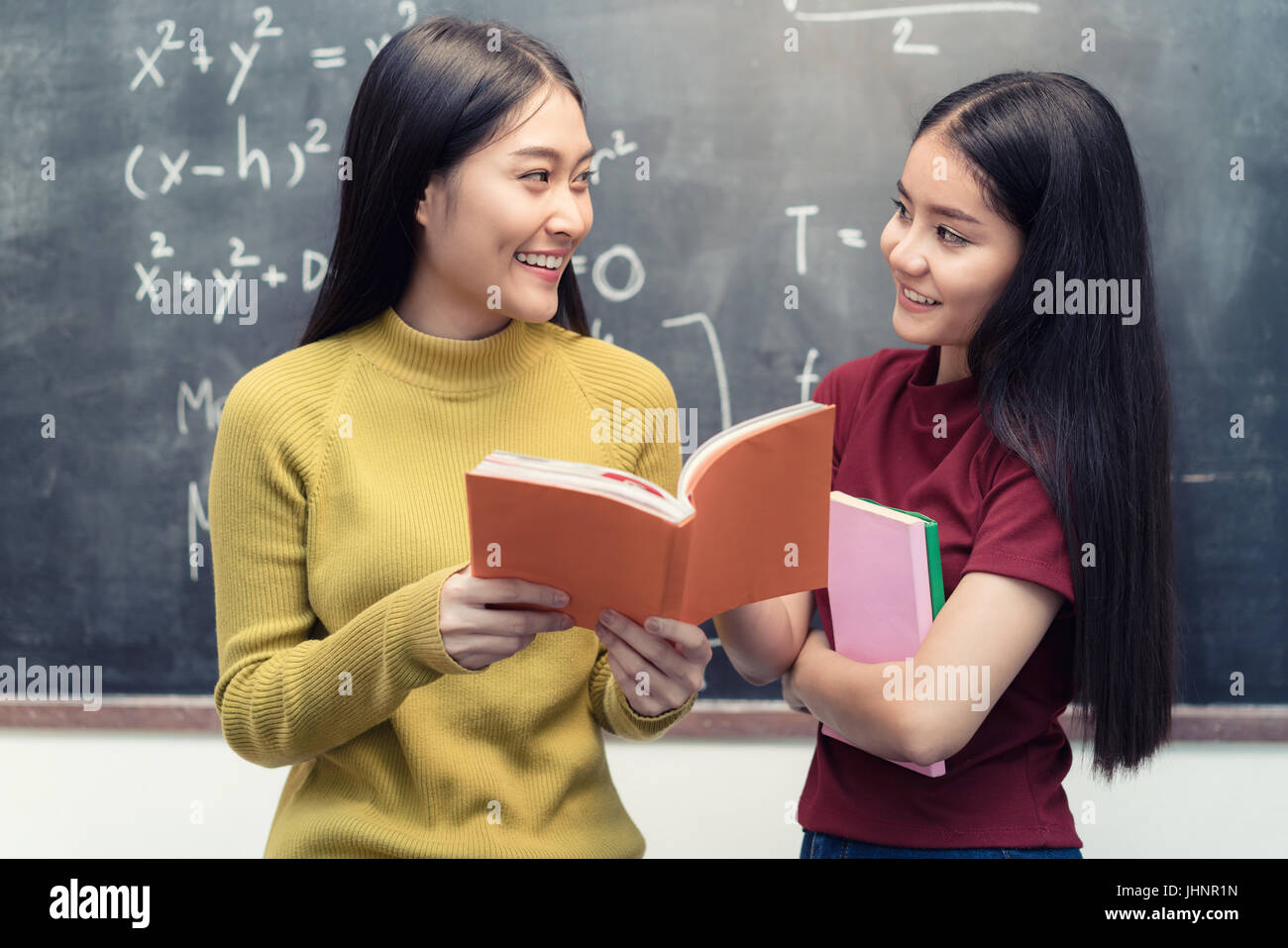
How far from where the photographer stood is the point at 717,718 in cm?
191

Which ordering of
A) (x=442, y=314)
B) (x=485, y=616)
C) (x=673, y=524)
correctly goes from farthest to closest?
1. (x=442, y=314)
2. (x=485, y=616)
3. (x=673, y=524)

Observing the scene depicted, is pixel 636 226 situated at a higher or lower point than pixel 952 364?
higher

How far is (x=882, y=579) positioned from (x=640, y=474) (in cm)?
29

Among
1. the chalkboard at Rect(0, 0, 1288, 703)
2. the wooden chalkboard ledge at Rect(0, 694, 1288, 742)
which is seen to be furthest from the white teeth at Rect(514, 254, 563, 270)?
the wooden chalkboard ledge at Rect(0, 694, 1288, 742)

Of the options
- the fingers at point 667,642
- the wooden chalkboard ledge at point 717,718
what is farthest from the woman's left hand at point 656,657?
the wooden chalkboard ledge at point 717,718

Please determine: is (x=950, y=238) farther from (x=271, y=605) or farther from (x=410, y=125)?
(x=271, y=605)

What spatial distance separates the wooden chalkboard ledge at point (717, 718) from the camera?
185 cm

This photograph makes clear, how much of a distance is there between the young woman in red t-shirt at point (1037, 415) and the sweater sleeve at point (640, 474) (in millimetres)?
121

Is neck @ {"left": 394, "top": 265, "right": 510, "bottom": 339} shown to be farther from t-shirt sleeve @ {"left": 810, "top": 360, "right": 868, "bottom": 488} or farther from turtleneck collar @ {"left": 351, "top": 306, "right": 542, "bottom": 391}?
t-shirt sleeve @ {"left": 810, "top": 360, "right": 868, "bottom": 488}

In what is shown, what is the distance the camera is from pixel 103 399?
1.96 metres

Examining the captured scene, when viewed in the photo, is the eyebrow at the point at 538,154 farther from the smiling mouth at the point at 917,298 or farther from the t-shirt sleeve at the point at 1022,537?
the t-shirt sleeve at the point at 1022,537

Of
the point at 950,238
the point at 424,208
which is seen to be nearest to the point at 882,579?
the point at 950,238
